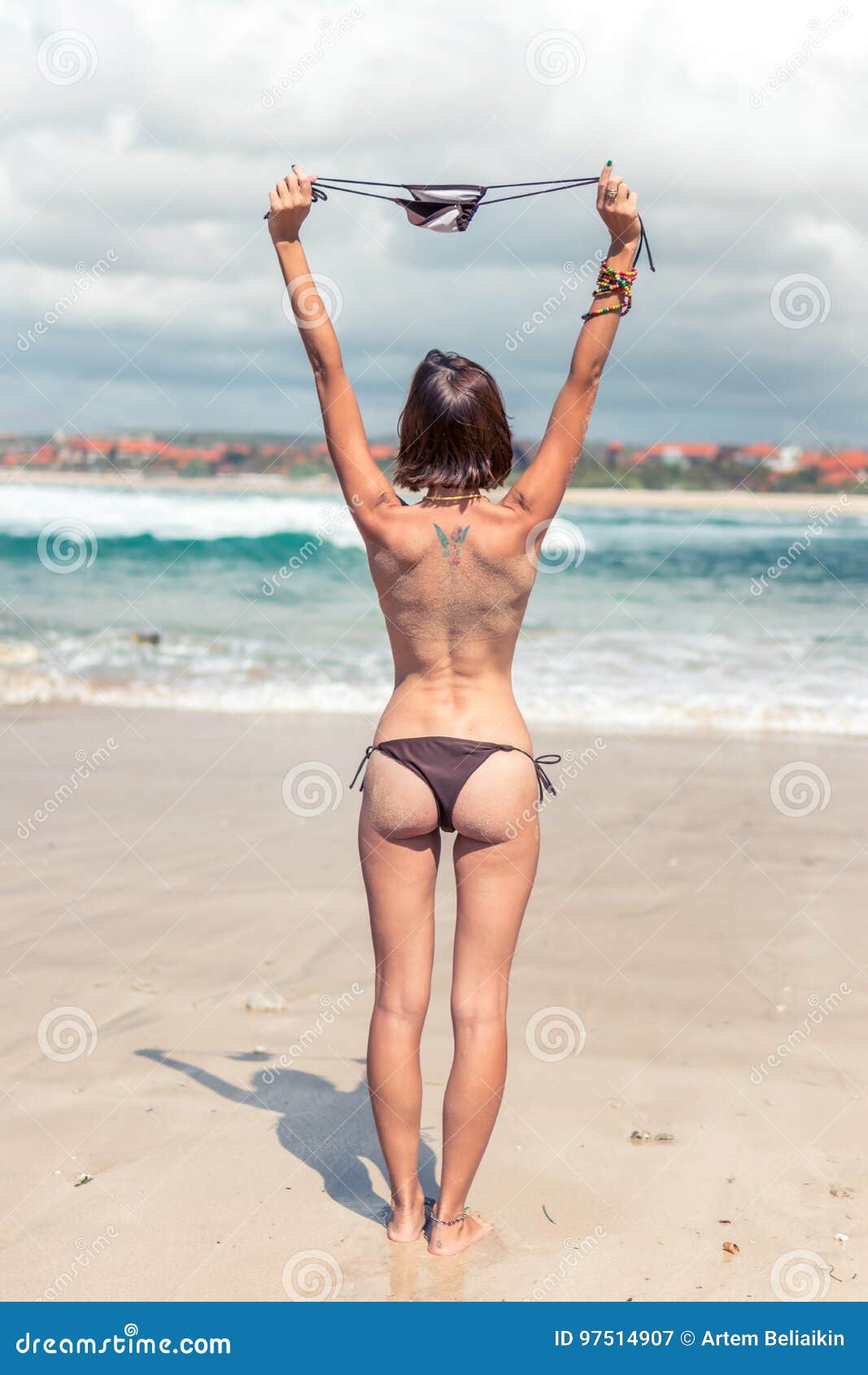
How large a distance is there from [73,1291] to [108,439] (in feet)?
122

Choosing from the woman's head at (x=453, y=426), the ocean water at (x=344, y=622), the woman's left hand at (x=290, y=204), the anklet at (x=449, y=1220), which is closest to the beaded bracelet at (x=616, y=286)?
the woman's head at (x=453, y=426)

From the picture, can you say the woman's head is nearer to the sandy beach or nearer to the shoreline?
the sandy beach

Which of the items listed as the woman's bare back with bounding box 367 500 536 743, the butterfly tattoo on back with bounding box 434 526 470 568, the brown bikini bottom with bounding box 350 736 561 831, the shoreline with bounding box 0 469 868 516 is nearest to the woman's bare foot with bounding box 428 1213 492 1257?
the brown bikini bottom with bounding box 350 736 561 831

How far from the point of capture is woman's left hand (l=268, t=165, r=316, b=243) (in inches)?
106

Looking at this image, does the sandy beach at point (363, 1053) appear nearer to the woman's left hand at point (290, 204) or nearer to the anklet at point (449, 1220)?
the anklet at point (449, 1220)

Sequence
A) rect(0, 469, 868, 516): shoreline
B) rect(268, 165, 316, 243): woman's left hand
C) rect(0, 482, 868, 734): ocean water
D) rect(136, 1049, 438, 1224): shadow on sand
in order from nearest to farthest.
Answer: rect(268, 165, 316, 243): woman's left hand, rect(136, 1049, 438, 1224): shadow on sand, rect(0, 482, 868, 734): ocean water, rect(0, 469, 868, 516): shoreline

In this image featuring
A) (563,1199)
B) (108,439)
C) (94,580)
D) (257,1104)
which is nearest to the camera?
(563,1199)

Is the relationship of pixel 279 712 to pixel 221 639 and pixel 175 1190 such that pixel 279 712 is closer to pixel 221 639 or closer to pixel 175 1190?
pixel 221 639

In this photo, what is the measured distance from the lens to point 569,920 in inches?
197

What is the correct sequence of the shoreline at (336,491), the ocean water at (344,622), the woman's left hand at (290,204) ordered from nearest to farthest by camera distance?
the woman's left hand at (290,204), the ocean water at (344,622), the shoreline at (336,491)

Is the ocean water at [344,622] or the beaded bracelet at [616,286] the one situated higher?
the ocean water at [344,622]

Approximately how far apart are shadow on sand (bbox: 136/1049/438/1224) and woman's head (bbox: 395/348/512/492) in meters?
1.81

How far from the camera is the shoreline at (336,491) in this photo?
4066 cm

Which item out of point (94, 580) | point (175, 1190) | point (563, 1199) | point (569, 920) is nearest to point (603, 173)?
point (563, 1199)
